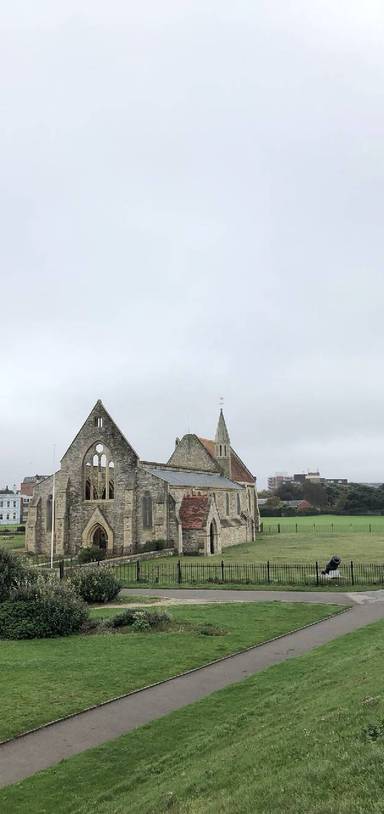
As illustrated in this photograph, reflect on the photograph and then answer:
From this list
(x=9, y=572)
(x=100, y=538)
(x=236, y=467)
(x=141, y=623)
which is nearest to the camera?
(x=141, y=623)

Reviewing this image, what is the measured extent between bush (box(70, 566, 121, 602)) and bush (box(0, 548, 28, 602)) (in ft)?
9.97

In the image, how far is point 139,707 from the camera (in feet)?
40.7

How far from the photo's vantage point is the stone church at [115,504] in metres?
48.2

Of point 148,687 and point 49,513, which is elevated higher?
point 49,513

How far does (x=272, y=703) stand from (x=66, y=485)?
140 ft

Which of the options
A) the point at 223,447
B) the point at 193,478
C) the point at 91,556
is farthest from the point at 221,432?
the point at 91,556

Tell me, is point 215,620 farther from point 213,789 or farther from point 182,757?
point 213,789

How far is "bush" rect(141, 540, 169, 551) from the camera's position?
4688cm

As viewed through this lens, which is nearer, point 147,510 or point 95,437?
point 147,510

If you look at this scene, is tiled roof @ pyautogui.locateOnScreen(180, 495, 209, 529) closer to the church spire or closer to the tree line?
the church spire

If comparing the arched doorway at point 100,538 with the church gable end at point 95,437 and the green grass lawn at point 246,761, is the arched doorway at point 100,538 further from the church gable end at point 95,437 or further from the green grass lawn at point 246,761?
the green grass lawn at point 246,761

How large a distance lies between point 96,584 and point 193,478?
108 ft

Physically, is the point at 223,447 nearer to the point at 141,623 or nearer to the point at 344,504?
the point at 141,623

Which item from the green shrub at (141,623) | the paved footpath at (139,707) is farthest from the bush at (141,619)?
the paved footpath at (139,707)
